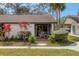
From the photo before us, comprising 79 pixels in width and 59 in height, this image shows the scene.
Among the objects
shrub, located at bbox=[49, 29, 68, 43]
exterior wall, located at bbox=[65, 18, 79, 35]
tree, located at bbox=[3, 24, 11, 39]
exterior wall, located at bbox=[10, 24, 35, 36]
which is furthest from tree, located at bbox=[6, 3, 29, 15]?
shrub, located at bbox=[49, 29, 68, 43]

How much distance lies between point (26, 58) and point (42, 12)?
15552 millimetres

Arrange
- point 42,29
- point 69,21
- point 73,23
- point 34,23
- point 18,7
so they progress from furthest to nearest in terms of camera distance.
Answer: point 69,21
point 73,23
point 18,7
point 42,29
point 34,23

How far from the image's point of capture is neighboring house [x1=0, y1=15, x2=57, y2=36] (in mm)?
20281

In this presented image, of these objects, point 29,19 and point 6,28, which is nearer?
point 6,28

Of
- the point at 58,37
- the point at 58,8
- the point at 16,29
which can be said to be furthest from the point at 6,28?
the point at 58,8

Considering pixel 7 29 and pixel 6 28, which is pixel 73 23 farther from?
pixel 6 28

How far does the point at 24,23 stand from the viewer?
64.4 ft

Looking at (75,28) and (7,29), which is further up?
(7,29)

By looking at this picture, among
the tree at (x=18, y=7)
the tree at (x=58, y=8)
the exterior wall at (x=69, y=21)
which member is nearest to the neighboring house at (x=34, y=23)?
the tree at (x=58, y=8)

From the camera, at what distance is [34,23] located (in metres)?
20.3

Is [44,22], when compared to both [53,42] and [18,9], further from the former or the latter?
[18,9]

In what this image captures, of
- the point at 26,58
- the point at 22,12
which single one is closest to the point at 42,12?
the point at 22,12

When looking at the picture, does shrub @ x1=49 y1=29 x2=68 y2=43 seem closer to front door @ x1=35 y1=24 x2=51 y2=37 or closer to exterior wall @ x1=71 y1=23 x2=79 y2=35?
front door @ x1=35 y1=24 x2=51 y2=37

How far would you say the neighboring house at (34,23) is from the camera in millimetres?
20281
